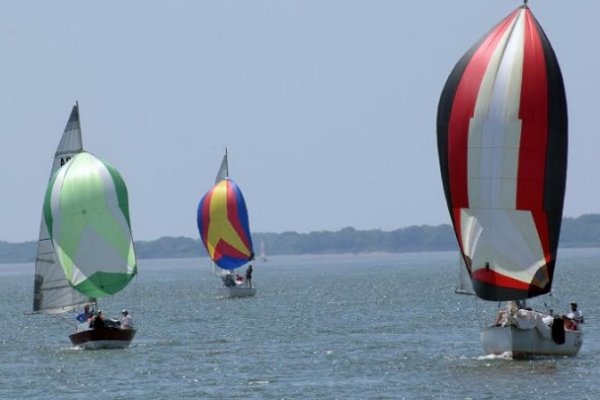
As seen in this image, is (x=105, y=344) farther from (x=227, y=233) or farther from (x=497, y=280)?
(x=227, y=233)

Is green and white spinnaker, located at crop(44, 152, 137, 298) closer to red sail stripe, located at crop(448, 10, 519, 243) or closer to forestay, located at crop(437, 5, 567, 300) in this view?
red sail stripe, located at crop(448, 10, 519, 243)

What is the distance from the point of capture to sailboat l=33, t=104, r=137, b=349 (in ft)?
156

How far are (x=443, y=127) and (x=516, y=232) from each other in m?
3.17

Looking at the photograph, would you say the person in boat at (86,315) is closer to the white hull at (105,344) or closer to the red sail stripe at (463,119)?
the white hull at (105,344)

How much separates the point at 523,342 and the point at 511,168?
14.0 feet

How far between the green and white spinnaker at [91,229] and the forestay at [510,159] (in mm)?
13104

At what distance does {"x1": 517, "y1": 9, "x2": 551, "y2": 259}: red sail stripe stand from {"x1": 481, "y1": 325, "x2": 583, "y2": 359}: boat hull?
2.64m

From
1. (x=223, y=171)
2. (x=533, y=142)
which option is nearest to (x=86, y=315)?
(x=533, y=142)

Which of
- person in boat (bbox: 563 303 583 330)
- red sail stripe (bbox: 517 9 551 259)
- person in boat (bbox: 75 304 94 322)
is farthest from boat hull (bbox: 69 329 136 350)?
red sail stripe (bbox: 517 9 551 259)

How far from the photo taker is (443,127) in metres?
39.1

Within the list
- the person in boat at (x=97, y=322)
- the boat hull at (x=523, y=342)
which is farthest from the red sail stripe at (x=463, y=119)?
the person in boat at (x=97, y=322)

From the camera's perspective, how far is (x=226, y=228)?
8175 centimetres

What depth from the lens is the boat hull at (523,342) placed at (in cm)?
3853

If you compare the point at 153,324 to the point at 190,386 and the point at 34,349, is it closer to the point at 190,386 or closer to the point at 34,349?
the point at 34,349
